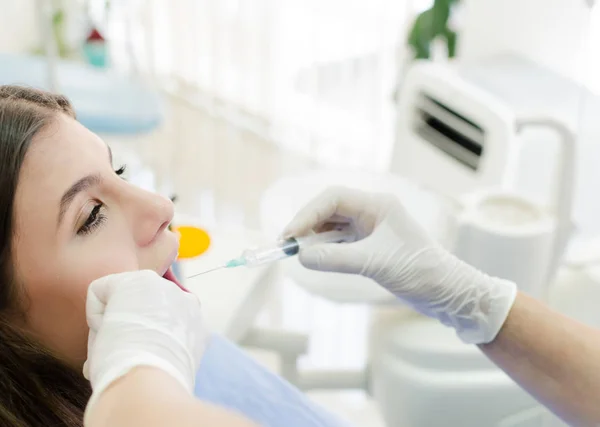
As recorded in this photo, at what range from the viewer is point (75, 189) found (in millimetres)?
829

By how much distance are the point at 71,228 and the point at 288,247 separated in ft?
1.09

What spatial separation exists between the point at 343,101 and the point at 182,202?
2.80ft

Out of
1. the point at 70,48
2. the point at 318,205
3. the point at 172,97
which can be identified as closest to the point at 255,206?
the point at 172,97

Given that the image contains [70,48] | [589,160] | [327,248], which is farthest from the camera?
[70,48]

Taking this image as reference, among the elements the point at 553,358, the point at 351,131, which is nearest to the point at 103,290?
the point at 553,358

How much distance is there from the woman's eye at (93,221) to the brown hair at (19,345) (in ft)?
0.27

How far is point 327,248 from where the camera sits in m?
1.02

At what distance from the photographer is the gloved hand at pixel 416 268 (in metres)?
1.07

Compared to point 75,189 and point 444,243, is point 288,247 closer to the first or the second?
point 75,189

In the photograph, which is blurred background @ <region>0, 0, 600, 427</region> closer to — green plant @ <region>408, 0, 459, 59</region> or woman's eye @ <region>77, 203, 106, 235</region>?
green plant @ <region>408, 0, 459, 59</region>

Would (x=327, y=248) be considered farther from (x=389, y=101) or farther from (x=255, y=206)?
(x=255, y=206)

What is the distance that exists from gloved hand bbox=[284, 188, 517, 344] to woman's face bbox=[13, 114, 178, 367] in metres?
0.25

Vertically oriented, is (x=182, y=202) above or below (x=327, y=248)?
below

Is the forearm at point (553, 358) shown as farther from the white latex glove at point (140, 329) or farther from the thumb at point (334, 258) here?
the white latex glove at point (140, 329)
